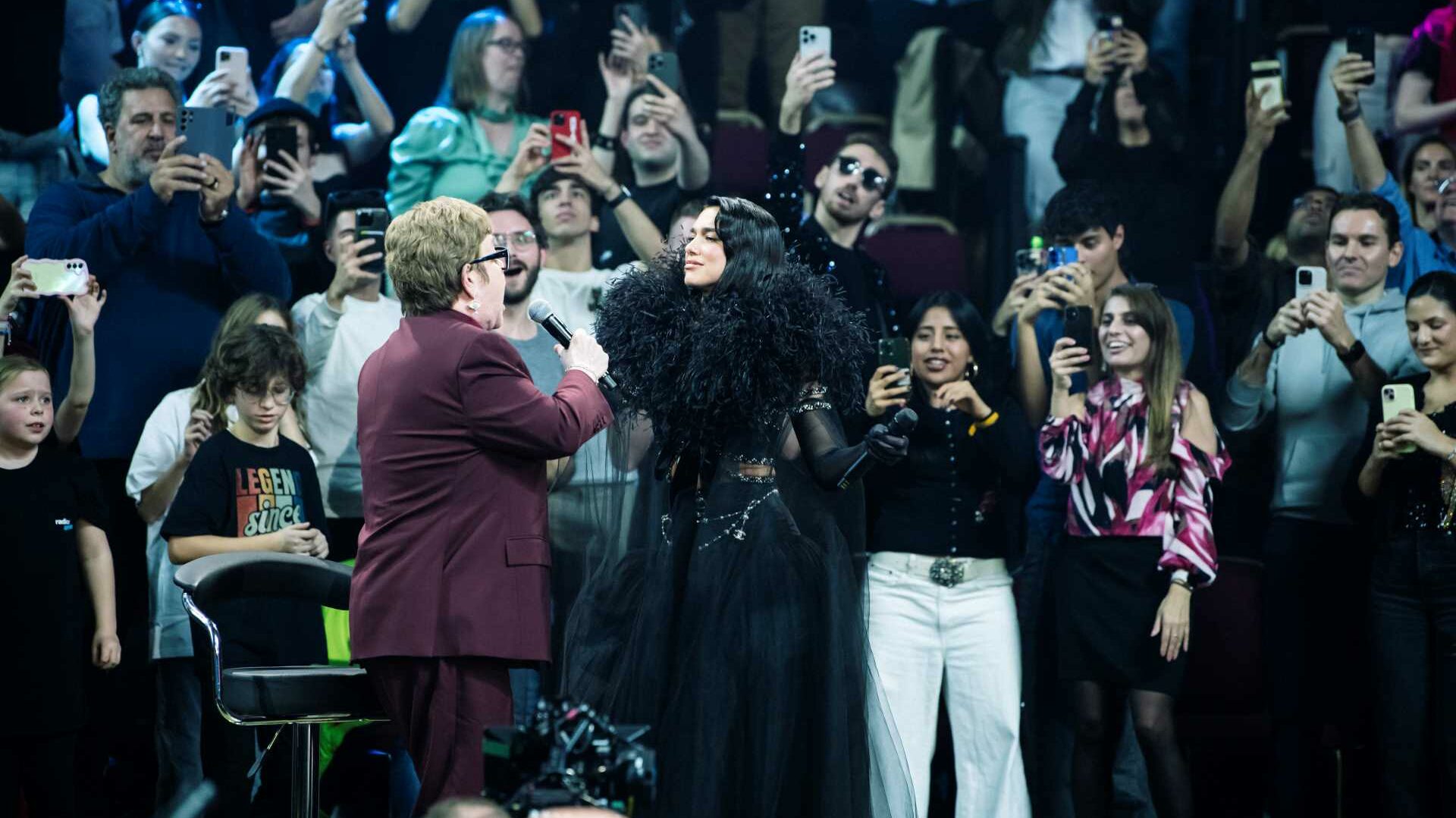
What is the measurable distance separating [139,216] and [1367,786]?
15.4 feet

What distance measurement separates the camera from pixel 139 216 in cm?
519

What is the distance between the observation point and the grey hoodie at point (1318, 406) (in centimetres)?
522

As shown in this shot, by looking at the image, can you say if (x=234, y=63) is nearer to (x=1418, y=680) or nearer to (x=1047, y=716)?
(x=1047, y=716)

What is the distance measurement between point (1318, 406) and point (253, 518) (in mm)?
3600

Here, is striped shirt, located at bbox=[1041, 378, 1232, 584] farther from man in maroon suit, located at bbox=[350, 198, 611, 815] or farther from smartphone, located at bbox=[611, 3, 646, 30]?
smartphone, located at bbox=[611, 3, 646, 30]

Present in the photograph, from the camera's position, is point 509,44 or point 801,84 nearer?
point 801,84

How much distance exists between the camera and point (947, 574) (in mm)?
4707

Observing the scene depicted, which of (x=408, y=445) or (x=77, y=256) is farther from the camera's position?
(x=77, y=256)

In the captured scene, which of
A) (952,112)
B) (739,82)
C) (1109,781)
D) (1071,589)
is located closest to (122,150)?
(739,82)

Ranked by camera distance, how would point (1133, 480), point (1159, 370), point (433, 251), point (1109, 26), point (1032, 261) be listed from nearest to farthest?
point (433, 251), point (1133, 480), point (1159, 370), point (1032, 261), point (1109, 26)

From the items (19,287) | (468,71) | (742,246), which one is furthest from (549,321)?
(468,71)

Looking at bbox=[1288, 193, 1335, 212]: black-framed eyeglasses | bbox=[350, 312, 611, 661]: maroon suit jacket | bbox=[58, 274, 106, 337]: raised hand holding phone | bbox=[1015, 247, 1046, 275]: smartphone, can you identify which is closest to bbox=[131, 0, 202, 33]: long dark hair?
bbox=[58, 274, 106, 337]: raised hand holding phone

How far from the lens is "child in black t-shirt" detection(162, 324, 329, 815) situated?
4277 millimetres

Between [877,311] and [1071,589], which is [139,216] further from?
[1071,589]
